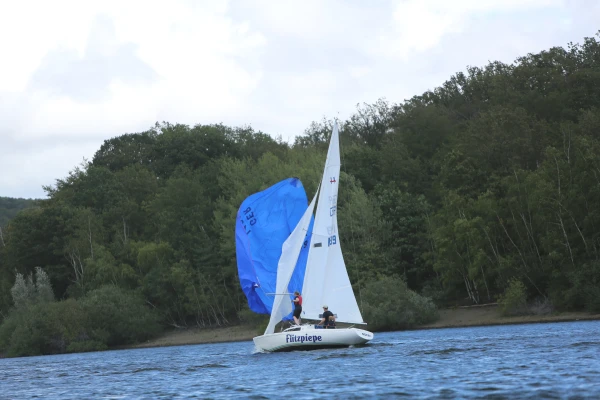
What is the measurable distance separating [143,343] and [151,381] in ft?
168

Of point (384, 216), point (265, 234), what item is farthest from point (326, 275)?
point (384, 216)

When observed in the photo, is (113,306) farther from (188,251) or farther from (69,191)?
(69,191)

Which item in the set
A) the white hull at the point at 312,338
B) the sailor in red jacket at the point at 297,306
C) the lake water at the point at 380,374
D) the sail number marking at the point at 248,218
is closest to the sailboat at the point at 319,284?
the white hull at the point at 312,338

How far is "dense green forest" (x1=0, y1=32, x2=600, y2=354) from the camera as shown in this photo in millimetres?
64438

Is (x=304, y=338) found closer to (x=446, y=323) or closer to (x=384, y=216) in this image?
(x=446, y=323)

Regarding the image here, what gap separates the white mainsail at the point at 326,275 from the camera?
39750 millimetres

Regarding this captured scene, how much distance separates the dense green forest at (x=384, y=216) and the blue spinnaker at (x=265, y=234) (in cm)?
2424

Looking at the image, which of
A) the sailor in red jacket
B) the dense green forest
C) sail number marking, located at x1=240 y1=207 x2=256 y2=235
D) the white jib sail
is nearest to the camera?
the sailor in red jacket

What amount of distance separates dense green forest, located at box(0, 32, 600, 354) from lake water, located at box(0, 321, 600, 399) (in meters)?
18.9

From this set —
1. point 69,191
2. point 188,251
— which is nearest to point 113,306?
point 188,251

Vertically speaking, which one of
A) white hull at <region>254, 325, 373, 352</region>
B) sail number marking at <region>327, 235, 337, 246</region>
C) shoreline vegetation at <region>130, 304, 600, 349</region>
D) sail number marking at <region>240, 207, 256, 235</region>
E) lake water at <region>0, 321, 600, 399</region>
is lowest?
lake water at <region>0, 321, 600, 399</region>

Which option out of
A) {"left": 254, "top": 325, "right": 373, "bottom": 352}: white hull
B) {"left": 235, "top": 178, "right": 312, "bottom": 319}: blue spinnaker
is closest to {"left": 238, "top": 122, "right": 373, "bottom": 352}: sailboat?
{"left": 254, "top": 325, "right": 373, "bottom": 352}: white hull

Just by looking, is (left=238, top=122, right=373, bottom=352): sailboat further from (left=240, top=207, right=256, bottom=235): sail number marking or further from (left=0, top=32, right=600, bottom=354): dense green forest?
(left=0, top=32, right=600, bottom=354): dense green forest

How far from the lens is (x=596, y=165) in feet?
198
